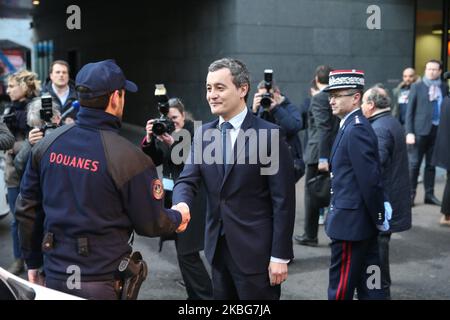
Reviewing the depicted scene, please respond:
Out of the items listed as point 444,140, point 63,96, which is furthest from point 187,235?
point 444,140

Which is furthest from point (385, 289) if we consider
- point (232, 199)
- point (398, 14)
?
point (398, 14)

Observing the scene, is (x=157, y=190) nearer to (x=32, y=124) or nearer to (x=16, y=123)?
(x=32, y=124)

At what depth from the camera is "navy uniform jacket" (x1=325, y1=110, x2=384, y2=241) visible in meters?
4.46

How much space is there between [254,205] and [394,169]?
2.26 meters

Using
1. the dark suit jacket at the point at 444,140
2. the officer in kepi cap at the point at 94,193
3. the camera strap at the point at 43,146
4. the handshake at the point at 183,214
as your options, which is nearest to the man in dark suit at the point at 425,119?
the dark suit jacket at the point at 444,140

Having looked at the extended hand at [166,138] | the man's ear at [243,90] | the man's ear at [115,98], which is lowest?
the extended hand at [166,138]

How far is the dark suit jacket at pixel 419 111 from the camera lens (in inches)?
380

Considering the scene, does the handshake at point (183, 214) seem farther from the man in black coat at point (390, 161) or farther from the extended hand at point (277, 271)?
the man in black coat at point (390, 161)

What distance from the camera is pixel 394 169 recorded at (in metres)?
5.57

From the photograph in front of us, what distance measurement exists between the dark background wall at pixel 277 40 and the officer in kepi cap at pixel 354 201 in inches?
310

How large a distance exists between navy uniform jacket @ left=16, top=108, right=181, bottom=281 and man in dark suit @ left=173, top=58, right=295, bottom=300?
0.64 m

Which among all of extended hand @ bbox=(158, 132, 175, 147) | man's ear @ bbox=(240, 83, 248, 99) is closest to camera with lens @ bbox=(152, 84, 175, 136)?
extended hand @ bbox=(158, 132, 175, 147)

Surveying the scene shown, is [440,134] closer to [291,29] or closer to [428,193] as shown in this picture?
[428,193]

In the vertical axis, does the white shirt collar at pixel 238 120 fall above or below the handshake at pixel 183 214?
above
